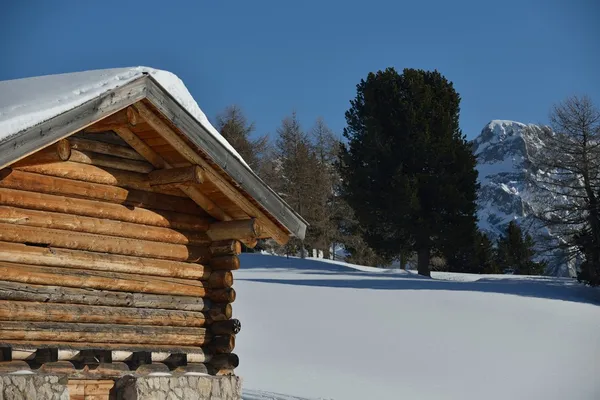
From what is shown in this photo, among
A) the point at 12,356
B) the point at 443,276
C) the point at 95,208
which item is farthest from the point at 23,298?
the point at 443,276

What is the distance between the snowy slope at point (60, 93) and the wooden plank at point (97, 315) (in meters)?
1.65

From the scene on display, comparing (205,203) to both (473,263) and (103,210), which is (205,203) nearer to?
(103,210)

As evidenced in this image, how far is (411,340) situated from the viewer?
72.4 feet

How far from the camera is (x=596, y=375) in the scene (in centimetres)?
1992

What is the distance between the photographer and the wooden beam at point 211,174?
28.6ft

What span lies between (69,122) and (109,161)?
4.10 ft

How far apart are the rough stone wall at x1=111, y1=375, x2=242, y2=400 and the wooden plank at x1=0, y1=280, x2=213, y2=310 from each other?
2.45 feet

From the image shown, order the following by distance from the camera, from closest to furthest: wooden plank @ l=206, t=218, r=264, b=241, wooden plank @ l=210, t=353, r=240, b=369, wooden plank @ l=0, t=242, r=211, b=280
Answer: wooden plank @ l=0, t=242, r=211, b=280, wooden plank @ l=206, t=218, r=264, b=241, wooden plank @ l=210, t=353, r=240, b=369

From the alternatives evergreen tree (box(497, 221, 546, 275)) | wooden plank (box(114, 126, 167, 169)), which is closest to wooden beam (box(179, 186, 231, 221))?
wooden plank (box(114, 126, 167, 169))

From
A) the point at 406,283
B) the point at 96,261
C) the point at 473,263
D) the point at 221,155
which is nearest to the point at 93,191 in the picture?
the point at 96,261

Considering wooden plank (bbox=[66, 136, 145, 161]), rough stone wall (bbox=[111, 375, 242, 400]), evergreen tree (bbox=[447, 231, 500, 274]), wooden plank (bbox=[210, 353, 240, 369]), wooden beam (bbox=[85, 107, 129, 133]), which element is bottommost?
rough stone wall (bbox=[111, 375, 242, 400])

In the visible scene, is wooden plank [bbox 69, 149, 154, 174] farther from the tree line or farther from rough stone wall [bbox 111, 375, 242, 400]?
the tree line

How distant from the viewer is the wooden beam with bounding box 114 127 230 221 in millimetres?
8969

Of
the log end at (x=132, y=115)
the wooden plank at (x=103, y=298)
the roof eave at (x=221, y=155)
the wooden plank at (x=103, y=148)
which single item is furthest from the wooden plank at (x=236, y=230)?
the log end at (x=132, y=115)
